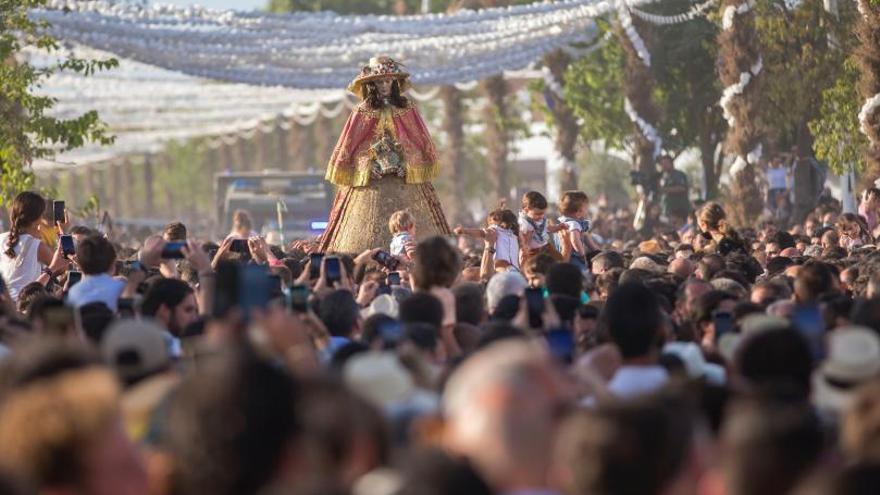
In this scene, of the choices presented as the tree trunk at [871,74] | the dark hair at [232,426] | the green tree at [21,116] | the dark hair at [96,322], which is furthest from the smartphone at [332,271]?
the tree trunk at [871,74]

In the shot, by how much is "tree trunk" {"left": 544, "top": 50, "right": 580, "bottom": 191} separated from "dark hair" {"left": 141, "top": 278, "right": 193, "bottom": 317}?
30.2m

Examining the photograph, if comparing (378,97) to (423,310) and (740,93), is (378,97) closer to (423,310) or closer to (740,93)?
(423,310)

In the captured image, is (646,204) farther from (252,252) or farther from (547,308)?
(547,308)

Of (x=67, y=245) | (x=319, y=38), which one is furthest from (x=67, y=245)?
(x=319, y=38)

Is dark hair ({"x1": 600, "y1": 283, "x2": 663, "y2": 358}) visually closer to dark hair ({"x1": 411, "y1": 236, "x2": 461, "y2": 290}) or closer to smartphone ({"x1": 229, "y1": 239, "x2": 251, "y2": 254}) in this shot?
dark hair ({"x1": 411, "y1": 236, "x2": 461, "y2": 290})

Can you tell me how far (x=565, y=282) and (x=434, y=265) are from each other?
2.91 ft

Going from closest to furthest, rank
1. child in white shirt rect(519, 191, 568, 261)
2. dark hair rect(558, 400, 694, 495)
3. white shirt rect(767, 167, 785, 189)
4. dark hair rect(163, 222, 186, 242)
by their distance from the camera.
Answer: dark hair rect(558, 400, 694, 495), dark hair rect(163, 222, 186, 242), child in white shirt rect(519, 191, 568, 261), white shirt rect(767, 167, 785, 189)

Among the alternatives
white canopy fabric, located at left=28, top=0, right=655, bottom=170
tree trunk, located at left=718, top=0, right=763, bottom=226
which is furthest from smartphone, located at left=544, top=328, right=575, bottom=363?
tree trunk, located at left=718, top=0, right=763, bottom=226

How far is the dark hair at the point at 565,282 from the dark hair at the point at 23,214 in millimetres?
5310

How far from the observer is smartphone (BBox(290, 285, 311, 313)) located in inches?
409

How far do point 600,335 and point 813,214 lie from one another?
69.6 feet

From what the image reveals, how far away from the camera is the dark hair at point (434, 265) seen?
38.3 ft

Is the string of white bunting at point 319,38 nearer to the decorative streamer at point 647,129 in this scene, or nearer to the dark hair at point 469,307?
the decorative streamer at point 647,129

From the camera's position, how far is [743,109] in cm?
3175
